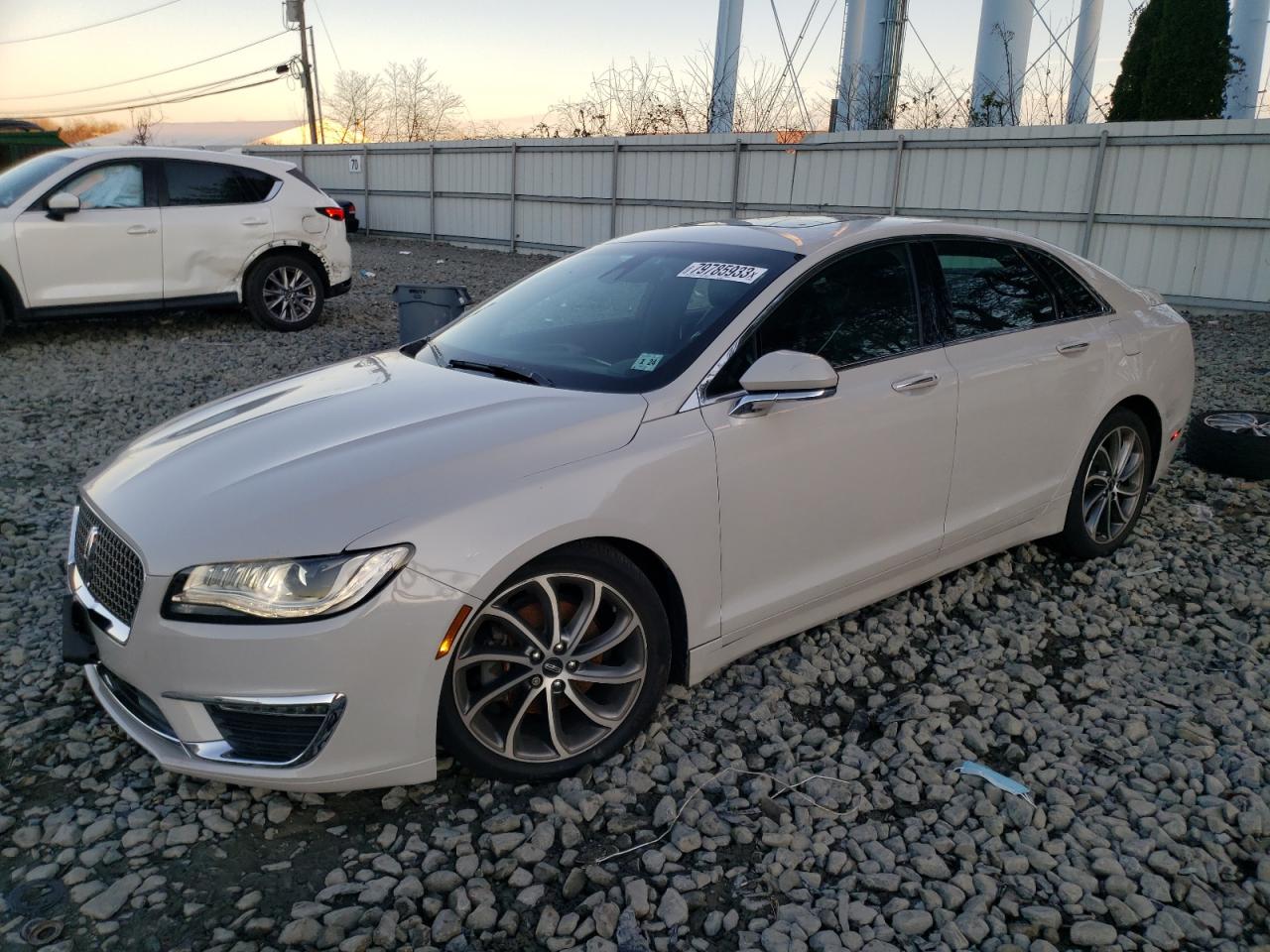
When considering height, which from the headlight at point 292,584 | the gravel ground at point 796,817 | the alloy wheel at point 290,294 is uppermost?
the headlight at point 292,584

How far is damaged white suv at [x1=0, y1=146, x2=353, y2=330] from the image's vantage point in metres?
8.77

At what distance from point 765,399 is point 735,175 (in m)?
13.7

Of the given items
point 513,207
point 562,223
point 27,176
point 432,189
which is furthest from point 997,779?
point 432,189

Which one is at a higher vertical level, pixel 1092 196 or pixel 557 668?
pixel 1092 196

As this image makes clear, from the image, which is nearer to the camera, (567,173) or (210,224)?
(210,224)

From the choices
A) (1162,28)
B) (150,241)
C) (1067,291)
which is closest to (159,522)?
(1067,291)

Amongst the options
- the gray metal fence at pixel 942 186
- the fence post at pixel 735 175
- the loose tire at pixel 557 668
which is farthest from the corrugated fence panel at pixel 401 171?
the loose tire at pixel 557 668

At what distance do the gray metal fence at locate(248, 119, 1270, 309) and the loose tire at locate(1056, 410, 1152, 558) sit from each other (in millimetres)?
8442

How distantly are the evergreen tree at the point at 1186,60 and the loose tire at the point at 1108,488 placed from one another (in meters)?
11.8

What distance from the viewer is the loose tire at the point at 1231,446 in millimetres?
5660

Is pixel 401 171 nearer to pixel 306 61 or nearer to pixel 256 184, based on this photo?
pixel 256 184

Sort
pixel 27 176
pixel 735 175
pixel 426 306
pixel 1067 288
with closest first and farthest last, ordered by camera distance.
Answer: pixel 1067 288 < pixel 426 306 < pixel 27 176 < pixel 735 175

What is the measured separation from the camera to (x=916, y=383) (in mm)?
3643

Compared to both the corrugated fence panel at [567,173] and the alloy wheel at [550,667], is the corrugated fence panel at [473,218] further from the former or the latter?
the alloy wheel at [550,667]
